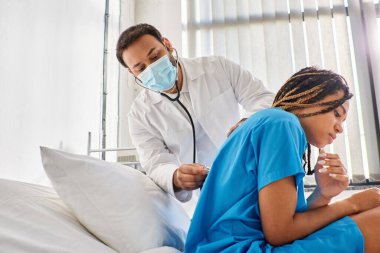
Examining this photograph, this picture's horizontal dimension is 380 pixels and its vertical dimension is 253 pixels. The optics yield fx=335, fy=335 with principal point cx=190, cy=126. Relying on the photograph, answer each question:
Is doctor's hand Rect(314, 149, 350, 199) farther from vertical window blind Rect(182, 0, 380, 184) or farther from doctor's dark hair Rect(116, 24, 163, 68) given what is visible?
vertical window blind Rect(182, 0, 380, 184)

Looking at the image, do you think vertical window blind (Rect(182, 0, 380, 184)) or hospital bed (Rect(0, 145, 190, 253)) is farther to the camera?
vertical window blind (Rect(182, 0, 380, 184))

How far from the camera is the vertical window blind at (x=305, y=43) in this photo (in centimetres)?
223

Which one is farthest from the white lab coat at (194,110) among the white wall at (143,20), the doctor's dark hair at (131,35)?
the white wall at (143,20)

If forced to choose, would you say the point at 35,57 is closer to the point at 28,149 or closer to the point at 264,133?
the point at 28,149

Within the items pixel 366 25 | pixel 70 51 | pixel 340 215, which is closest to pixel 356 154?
pixel 366 25

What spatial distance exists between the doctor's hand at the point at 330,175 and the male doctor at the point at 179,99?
0.52m

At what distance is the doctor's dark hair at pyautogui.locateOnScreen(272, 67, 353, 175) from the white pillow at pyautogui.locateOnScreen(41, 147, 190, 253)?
0.46 m

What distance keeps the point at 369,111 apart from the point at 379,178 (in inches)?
17.6

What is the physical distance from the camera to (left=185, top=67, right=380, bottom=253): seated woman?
70 centimetres

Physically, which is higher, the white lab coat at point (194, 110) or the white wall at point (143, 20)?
the white wall at point (143, 20)

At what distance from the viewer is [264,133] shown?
758 millimetres

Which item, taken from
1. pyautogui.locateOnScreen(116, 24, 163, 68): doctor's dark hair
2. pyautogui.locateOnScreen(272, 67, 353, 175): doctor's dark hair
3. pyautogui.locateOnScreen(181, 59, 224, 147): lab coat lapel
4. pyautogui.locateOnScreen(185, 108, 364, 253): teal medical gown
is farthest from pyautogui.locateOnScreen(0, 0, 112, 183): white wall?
pyautogui.locateOnScreen(272, 67, 353, 175): doctor's dark hair

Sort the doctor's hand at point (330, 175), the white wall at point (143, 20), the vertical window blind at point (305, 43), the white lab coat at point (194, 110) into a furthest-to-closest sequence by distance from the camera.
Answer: the white wall at point (143, 20)
the vertical window blind at point (305, 43)
the white lab coat at point (194, 110)
the doctor's hand at point (330, 175)

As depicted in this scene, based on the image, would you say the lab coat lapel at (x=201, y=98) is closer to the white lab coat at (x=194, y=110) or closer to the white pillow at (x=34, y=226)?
the white lab coat at (x=194, y=110)
